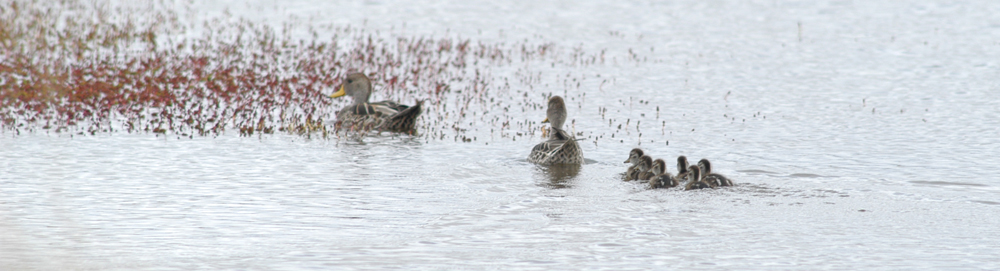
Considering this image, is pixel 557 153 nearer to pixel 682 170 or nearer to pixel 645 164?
pixel 645 164

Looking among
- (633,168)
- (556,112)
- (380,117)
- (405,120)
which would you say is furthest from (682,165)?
(380,117)

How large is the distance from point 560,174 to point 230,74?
11.3m

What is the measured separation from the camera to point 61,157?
45.4ft

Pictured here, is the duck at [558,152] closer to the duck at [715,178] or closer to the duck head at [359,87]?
the duck at [715,178]

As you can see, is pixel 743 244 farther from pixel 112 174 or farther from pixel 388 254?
pixel 112 174

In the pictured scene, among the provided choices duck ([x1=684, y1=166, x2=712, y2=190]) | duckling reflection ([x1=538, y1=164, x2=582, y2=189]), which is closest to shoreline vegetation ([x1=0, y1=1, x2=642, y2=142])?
duckling reflection ([x1=538, y1=164, x2=582, y2=189])

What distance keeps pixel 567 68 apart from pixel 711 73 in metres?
3.16

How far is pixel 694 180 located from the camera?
12.1m

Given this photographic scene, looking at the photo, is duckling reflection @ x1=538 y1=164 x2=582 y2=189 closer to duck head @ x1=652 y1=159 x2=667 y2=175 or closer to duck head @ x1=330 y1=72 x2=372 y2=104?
duck head @ x1=652 y1=159 x2=667 y2=175

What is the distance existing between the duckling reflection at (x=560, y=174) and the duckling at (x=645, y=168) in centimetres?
75

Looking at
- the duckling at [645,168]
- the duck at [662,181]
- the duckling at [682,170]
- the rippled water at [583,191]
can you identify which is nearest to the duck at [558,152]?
the rippled water at [583,191]

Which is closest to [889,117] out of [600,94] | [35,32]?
[600,94]

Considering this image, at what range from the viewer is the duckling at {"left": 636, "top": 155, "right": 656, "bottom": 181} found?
492 inches

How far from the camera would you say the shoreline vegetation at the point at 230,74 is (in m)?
17.4
